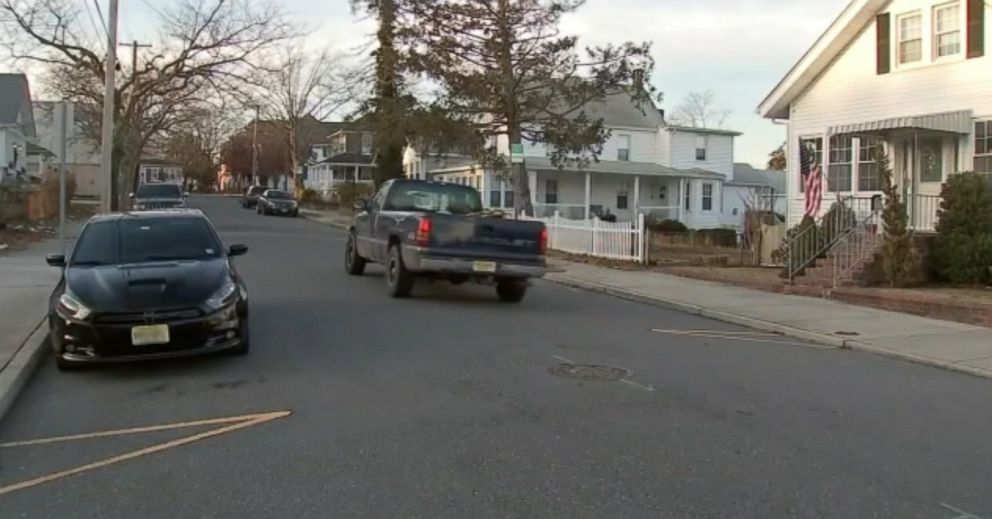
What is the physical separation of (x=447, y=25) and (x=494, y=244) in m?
13.6

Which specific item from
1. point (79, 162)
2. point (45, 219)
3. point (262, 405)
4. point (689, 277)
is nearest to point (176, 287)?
point (262, 405)

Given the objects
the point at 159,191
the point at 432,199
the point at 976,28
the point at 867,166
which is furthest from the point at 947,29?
the point at 159,191

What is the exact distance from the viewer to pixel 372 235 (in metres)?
16.2

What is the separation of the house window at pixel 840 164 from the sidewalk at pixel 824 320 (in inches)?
230

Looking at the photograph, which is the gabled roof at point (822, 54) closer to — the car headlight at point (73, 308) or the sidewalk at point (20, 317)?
the sidewalk at point (20, 317)

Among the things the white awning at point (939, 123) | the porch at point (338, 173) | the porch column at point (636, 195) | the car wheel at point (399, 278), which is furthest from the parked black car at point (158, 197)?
the porch at point (338, 173)

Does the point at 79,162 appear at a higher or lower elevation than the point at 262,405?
higher

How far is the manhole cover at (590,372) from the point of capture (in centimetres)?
866

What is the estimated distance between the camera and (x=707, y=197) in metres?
48.1

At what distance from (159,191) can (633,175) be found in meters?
21.3

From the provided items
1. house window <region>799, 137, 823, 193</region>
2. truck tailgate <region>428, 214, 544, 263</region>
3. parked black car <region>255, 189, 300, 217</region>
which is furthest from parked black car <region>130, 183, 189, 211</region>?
truck tailgate <region>428, 214, 544, 263</region>

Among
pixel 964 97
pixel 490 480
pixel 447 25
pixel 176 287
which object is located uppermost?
pixel 447 25

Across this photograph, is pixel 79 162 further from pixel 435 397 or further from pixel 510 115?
pixel 435 397

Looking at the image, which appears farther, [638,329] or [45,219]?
[45,219]
